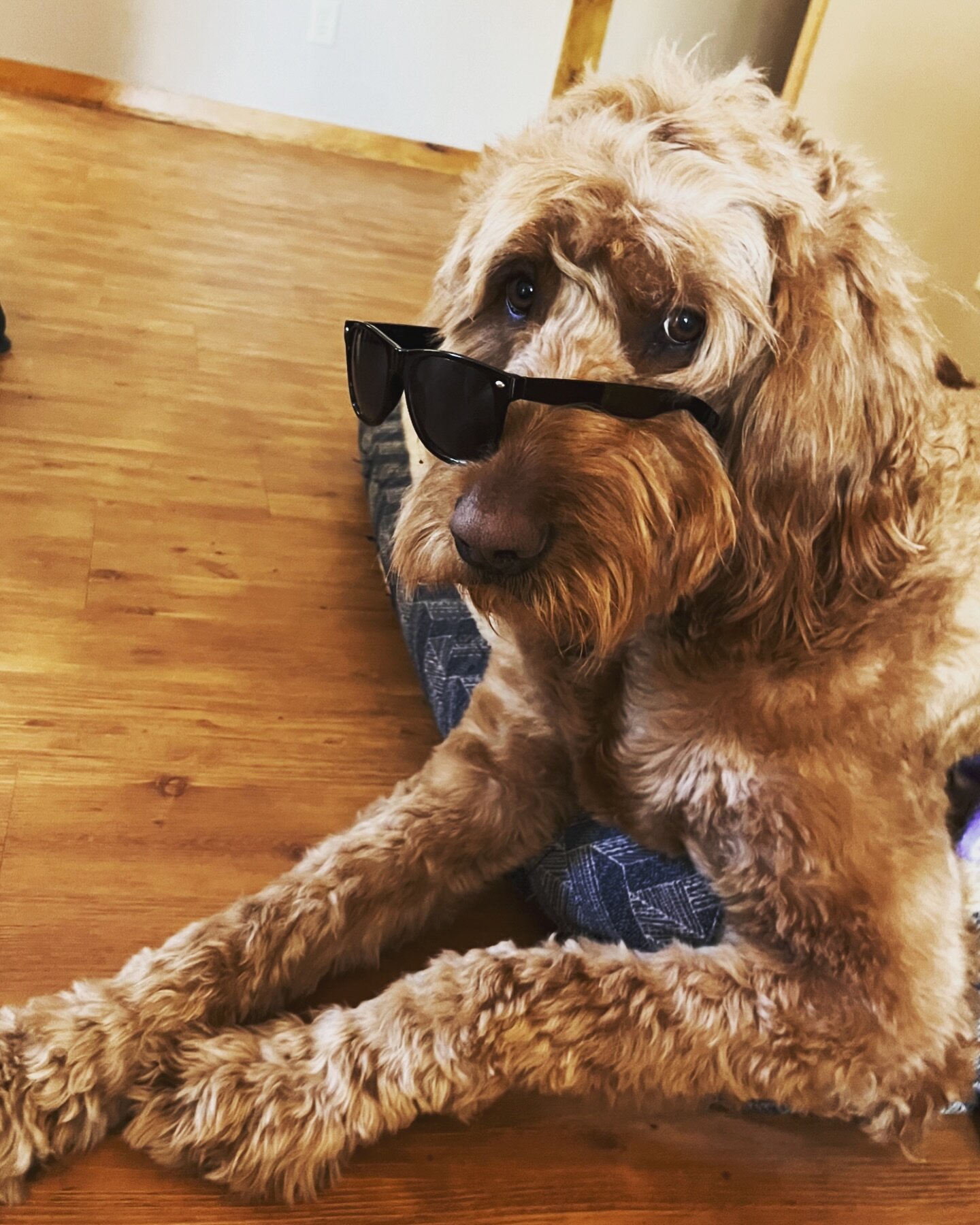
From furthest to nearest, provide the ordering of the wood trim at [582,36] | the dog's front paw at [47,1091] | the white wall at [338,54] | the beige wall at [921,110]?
the wood trim at [582,36] → the white wall at [338,54] → the beige wall at [921,110] → the dog's front paw at [47,1091]

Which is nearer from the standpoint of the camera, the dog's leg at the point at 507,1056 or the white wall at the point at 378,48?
the dog's leg at the point at 507,1056

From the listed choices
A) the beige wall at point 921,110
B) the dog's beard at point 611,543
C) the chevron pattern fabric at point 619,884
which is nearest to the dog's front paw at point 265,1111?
the chevron pattern fabric at point 619,884

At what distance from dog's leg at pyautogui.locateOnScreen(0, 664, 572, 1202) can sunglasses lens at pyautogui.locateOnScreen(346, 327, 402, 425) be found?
1.34 ft

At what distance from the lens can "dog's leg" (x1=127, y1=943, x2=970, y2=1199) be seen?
1095 millimetres

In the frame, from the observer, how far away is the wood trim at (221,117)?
520cm

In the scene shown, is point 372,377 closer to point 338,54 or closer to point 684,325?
point 684,325

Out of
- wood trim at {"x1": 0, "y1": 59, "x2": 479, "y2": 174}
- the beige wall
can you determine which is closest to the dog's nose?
the beige wall

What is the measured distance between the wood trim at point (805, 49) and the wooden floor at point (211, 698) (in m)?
1.68

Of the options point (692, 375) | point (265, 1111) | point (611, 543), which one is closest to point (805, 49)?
point (692, 375)

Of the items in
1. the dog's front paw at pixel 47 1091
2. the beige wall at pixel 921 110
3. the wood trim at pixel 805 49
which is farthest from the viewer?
the wood trim at pixel 805 49

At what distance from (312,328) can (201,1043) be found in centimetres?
266

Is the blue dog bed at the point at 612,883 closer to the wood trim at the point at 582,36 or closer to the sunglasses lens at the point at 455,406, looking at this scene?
the sunglasses lens at the point at 455,406

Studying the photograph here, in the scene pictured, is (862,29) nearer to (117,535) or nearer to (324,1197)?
(117,535)

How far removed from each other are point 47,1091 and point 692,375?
97cm
